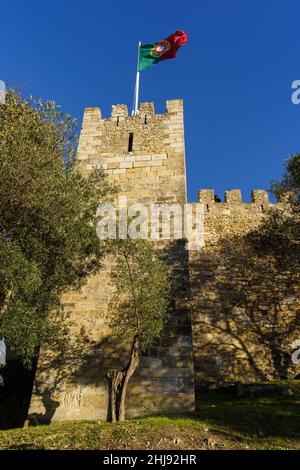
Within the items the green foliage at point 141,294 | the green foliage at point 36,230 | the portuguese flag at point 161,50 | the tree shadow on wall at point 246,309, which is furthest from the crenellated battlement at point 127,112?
the green foliage at point 141,294

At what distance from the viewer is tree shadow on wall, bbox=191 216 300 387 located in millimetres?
14742

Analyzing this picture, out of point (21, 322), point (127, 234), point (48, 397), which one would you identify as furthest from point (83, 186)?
point (48, 397)

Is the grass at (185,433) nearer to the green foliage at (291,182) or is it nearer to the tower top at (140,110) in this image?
the green foliage at (291,182)

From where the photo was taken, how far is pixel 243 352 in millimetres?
15078

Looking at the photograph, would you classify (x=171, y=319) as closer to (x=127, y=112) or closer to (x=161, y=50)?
(x=127, y=112)

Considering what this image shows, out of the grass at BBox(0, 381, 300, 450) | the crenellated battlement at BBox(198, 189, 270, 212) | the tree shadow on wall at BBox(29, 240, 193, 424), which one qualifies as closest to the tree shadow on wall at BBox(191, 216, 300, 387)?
the crenellated battlement at BBox(198, 189, 270, 212)

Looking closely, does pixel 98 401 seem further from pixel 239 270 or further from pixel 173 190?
pixel 239 270

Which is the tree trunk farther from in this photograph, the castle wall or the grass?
the castle wall

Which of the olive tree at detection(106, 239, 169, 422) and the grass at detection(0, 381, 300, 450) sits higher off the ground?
the olive tree at detection(106, 239, 169, 422)

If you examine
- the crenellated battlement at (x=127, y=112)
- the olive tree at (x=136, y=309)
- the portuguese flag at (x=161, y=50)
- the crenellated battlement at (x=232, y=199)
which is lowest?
the olive tree at (x=136, y=309)

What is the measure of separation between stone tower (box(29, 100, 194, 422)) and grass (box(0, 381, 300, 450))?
823 millimetres

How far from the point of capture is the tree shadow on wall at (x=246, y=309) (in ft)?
48.4

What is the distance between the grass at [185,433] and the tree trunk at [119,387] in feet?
1.33

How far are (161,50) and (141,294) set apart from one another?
46.2 ft
